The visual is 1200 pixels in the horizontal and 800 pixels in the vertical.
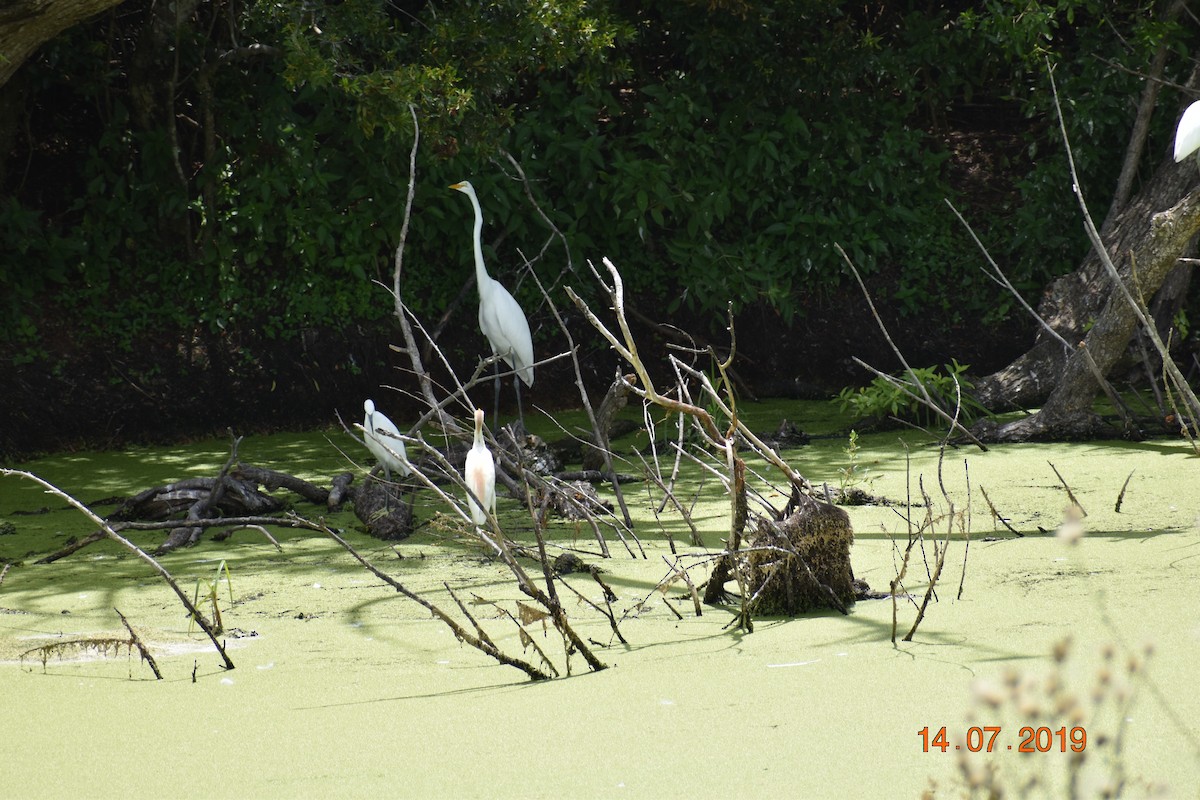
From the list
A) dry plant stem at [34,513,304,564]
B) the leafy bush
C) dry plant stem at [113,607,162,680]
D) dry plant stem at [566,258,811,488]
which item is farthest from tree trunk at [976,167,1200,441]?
dry plant stem at [113,607,162,680]

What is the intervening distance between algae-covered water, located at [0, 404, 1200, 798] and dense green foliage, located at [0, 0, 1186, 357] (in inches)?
105

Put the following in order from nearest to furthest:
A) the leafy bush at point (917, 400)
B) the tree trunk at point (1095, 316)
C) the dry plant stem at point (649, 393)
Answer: the dry plant stem at point (649, 393) → the tree trunk at point (1095, 316) → the leafy bush at point (917, 400)

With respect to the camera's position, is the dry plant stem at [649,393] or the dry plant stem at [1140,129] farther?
the dry plant stem at [1140,129]

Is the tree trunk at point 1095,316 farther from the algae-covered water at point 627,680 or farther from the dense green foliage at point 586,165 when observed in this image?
the algae-covered water at point 627,680

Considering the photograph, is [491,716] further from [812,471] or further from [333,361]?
[333,361]

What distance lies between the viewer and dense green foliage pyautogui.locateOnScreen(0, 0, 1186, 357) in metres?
6.36

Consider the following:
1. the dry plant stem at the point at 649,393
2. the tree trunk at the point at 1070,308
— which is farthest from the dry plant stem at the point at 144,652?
the tree trunk at the point at 1070,308

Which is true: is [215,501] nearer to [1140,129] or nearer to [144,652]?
[144,652]

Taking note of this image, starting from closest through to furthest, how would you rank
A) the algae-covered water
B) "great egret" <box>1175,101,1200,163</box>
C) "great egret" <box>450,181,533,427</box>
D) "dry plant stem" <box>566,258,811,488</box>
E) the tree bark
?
1. the algae-covered water
2. "dry plant stem" <box>566,258,811,488</box>
3. "great egret" <box>1175,101,1200,163</box>
4. the tree bark
5. "great egret" <box>450,181,533,427</box>

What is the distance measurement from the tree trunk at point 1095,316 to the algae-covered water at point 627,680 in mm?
1145

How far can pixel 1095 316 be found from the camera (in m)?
6.09

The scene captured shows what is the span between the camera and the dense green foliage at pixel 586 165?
20.9 ft

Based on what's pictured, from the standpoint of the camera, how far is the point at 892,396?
5777 millimetres

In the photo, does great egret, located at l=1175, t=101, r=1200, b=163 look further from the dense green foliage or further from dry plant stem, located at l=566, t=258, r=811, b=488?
the dense green foliage
